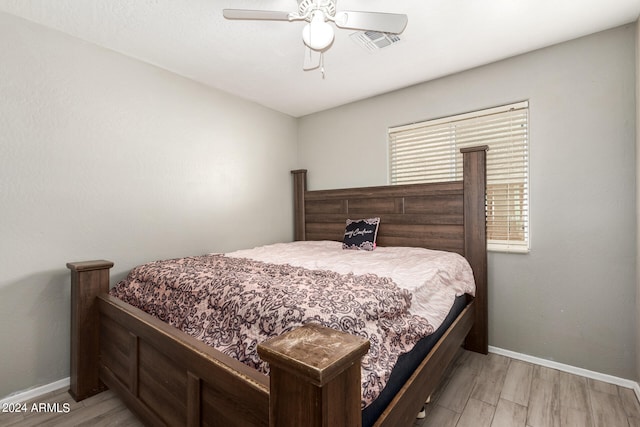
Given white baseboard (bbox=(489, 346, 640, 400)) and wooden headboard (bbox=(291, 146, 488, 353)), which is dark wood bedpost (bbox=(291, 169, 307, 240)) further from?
white baseboard (bbox=(489, 346, 640, 400))

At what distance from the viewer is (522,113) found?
7.95ft

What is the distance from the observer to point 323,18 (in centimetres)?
158

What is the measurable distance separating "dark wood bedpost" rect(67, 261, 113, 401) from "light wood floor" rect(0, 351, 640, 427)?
93 mm

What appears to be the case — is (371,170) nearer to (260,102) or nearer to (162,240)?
(260,102)

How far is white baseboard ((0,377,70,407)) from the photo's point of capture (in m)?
1.87

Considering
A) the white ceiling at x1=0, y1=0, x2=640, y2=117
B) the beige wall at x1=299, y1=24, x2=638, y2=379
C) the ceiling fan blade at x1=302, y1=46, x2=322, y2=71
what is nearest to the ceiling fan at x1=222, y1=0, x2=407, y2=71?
the white ceiling at x1=0, y1=0, x2=640, y2=117

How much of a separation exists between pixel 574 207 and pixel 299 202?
104 inches

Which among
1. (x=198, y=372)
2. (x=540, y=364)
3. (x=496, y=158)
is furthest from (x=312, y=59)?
(x=540, y=364)

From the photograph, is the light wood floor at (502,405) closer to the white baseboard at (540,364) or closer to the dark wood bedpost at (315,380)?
the white baseboard at (540,364)

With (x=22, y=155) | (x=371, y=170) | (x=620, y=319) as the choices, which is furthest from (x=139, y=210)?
(x=620, y=319)

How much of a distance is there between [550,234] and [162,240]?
315 centimetres

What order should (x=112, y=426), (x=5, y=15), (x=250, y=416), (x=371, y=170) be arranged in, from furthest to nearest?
(x=371, y=170), (x=5, y=15), (x=112, y=426), (x=250, y=416)

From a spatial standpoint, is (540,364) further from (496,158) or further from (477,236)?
(496,158)

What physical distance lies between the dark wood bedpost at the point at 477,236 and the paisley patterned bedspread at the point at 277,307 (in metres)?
1.26
